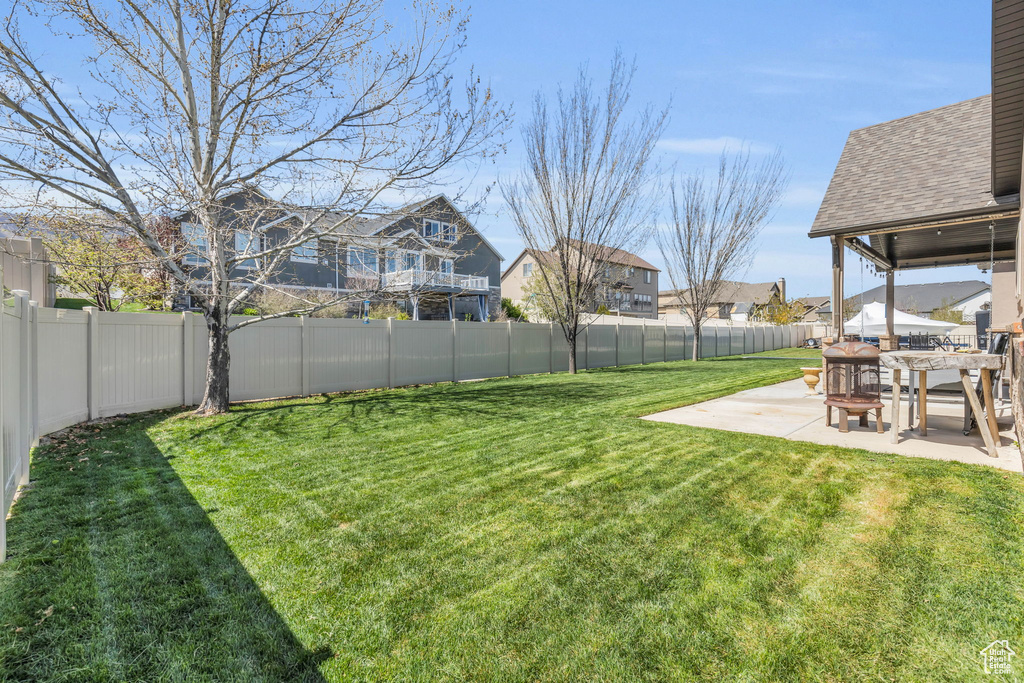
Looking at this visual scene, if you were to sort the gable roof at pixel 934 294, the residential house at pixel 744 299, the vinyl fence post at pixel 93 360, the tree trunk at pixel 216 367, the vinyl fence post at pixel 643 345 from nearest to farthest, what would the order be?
the vinyl fence post at pixel 93 360 < the tree trunk at pixel 216 367 < the vinyl fence post at pixel 643 345 < the gable roof at pixel 934 294 < the residential house at pixel 744 299

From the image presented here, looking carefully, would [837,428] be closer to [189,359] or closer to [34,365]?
[34,365]

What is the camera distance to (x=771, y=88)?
10.4 meters

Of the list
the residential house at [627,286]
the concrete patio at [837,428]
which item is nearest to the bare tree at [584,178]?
the concrete patio at [837,428]

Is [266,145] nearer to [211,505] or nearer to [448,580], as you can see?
[211,505]

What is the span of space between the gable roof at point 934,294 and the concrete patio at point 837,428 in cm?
5039

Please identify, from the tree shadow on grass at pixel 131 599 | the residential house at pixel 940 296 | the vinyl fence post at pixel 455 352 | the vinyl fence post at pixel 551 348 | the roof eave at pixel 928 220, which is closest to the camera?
the tree shadow on grass at pixel 131 599

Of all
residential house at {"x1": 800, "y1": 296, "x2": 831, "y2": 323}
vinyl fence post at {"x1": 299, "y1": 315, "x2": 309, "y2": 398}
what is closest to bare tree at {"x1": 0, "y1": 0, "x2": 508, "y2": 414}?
vinyl fence post at {"x1": 299, "y1": 315, "x2": 309, "y2": 398}

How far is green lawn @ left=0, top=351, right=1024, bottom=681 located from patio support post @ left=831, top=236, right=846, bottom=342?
4.99 m

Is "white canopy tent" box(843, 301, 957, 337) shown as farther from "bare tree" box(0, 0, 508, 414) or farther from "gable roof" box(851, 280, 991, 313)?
"gable roof" box(851, 280, 991, 313)

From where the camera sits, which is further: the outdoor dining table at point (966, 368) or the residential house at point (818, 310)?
the residential house at point (818, 310)

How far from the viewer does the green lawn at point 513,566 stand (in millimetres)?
2076

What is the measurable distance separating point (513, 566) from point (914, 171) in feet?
35.4

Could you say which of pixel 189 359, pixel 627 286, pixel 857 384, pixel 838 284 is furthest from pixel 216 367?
pixel 627 286

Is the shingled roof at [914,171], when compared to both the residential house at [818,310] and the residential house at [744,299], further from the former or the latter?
the residential house at [818,310]
